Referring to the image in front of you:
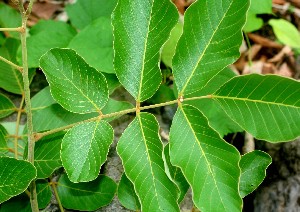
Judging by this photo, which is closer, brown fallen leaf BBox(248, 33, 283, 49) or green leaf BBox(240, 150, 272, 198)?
green leaf BBox(240, 150, 272, 198)

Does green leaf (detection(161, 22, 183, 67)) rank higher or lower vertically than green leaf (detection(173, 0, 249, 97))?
lower

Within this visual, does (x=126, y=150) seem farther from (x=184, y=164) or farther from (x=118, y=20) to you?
(x=118, y=20)

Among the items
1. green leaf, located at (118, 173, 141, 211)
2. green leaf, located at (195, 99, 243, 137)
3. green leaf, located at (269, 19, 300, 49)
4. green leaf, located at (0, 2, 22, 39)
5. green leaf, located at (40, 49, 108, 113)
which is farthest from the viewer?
green leaf, located at (269, 19, 300, 49)

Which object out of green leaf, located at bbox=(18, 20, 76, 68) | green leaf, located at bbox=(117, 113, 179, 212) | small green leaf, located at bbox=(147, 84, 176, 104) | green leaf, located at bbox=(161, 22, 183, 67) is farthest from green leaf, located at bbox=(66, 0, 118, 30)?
green leaf, located at bbox=(117, 113, 179, 212)

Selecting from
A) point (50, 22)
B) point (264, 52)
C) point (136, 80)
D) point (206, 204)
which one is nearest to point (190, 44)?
point (136, 80)

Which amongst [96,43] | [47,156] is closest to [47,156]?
[47,156]

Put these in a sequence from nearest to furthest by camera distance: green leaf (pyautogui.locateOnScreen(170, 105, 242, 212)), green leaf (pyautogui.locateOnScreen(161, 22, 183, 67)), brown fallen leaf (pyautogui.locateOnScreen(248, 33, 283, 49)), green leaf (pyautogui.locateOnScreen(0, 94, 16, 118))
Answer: green leaf (pyautogui.locateOnScreen(170, 105, 242, 212)) → green leaf (pyautogui.locateOnScreen(0, 94, 16, 118)) → green leaf (pyautogui.locateOnScreen(161, 22, 183, 67)) → brown fallen leaf (pyautogui.locateOnScreen(248, 33, 283, 49))

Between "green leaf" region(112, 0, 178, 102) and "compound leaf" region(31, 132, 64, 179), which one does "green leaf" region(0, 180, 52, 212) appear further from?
"green leaf" region(112, 0, 178, 102)

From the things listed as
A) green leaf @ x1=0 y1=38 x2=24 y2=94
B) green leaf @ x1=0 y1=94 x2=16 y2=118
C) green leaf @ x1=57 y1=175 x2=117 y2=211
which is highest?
green leaf @ x1=0 y1=38 x2=24 y2=94
